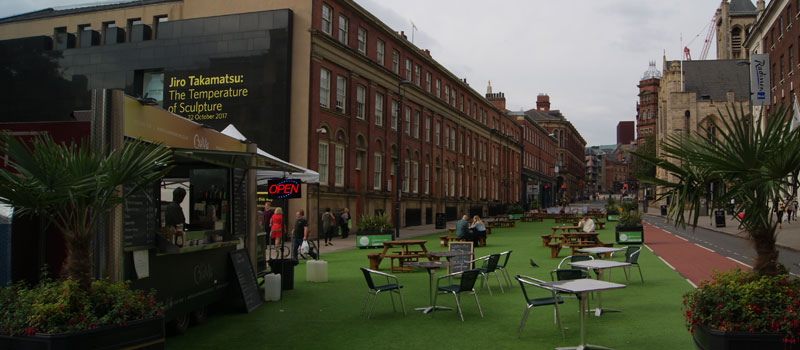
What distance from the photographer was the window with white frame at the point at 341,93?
3422cm

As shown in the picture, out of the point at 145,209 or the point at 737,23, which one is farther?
the point at 737,23

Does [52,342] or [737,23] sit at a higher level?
[737,23]

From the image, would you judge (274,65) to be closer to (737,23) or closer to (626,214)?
(626,214)

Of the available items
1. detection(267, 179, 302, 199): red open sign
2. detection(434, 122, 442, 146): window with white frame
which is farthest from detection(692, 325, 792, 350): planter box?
detection(434, 122, 442, 146): window with white frame

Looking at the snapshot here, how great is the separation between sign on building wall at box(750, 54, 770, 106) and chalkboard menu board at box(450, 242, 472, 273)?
2818 centimetres

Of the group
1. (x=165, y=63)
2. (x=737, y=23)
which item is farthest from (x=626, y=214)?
(x=737, y=23)

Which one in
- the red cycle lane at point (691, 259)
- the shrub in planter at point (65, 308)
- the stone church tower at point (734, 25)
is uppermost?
the stone church tower at point (734, 25)

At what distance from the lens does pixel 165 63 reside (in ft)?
106

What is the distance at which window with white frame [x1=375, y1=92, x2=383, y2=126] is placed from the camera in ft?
129

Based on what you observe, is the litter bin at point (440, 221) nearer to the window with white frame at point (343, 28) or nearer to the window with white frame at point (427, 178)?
the window with white frame at point (427, 178)

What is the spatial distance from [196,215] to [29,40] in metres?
30.7

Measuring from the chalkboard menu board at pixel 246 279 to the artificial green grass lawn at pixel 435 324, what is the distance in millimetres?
187

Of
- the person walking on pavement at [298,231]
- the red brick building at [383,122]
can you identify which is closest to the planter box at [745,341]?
the person walking on pavement at [298,231]

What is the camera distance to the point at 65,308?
17.1 feet
